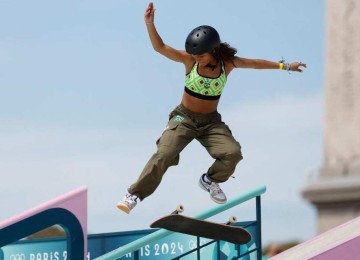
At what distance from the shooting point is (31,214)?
1017 cm

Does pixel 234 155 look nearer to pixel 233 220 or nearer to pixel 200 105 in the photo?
pixel 200 105

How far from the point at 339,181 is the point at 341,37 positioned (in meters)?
2.47

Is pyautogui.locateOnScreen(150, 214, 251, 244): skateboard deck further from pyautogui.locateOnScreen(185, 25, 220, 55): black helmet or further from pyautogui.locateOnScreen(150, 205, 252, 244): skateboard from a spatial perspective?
pyautogui.locateOnScreen(185, 25, 220, 55): black helmet

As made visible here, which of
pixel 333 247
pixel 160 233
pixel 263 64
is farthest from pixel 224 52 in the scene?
pixel 333 247

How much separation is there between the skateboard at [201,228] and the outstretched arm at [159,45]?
45.9 inches

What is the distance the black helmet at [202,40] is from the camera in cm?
892

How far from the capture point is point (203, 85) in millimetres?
9094

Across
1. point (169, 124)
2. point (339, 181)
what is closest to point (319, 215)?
point (339, 181)

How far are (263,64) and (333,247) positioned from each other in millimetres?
2123

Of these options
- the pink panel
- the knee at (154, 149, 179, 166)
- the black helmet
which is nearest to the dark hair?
the black helmet

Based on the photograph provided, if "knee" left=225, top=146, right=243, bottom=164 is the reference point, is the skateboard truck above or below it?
below

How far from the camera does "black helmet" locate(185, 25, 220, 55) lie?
8922 millimetres

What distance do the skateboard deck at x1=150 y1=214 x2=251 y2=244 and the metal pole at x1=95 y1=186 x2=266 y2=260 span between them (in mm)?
643

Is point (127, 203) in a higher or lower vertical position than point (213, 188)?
lower
